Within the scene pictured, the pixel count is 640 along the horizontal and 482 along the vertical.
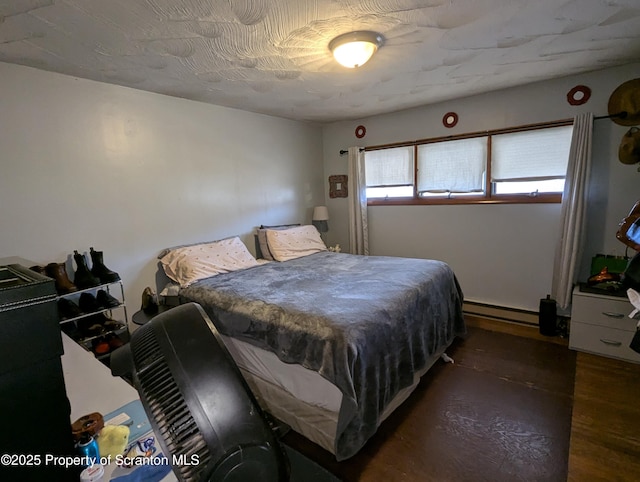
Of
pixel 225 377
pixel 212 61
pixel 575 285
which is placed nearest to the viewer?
pixel 225 377

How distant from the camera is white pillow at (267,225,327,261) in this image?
3.41 metres

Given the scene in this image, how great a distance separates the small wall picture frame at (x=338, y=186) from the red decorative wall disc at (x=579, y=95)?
2.51 metres

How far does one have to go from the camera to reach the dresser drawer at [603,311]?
92.0 inches

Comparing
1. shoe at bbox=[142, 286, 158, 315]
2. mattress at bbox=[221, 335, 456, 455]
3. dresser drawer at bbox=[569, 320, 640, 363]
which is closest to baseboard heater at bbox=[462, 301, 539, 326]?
dresser drawer at bbox=[569, 320, 640, 363]

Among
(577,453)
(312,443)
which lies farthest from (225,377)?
(577,453)

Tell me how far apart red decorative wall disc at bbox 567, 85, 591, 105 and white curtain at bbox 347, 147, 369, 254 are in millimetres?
2146

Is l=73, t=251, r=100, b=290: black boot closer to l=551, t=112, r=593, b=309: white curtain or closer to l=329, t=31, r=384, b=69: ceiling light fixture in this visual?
l=329, t=31, r=384, b=69: ceiling light fixture

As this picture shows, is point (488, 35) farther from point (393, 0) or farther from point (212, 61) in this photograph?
point (212, 61)

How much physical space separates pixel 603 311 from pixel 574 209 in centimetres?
87

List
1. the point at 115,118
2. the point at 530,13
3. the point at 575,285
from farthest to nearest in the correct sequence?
the point at 575,285, the point at 115,118, the point at 530,13

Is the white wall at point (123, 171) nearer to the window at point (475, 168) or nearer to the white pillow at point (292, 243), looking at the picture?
the white pillow at point (292, 243)

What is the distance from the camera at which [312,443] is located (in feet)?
5.84

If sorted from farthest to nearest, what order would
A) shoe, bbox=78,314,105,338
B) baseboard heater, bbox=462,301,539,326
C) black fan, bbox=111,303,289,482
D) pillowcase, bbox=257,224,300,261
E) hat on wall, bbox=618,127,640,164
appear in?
pillowcase, bbox=257,224,300,261 < baseboard heater, bbox=462,301,539,326 < hat on wall, bbox=618,127,640,164 < shoe, bbox=78,314,105,338 < black fan, bbox=111,303,289,482

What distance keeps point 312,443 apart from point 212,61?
250 centimetres
